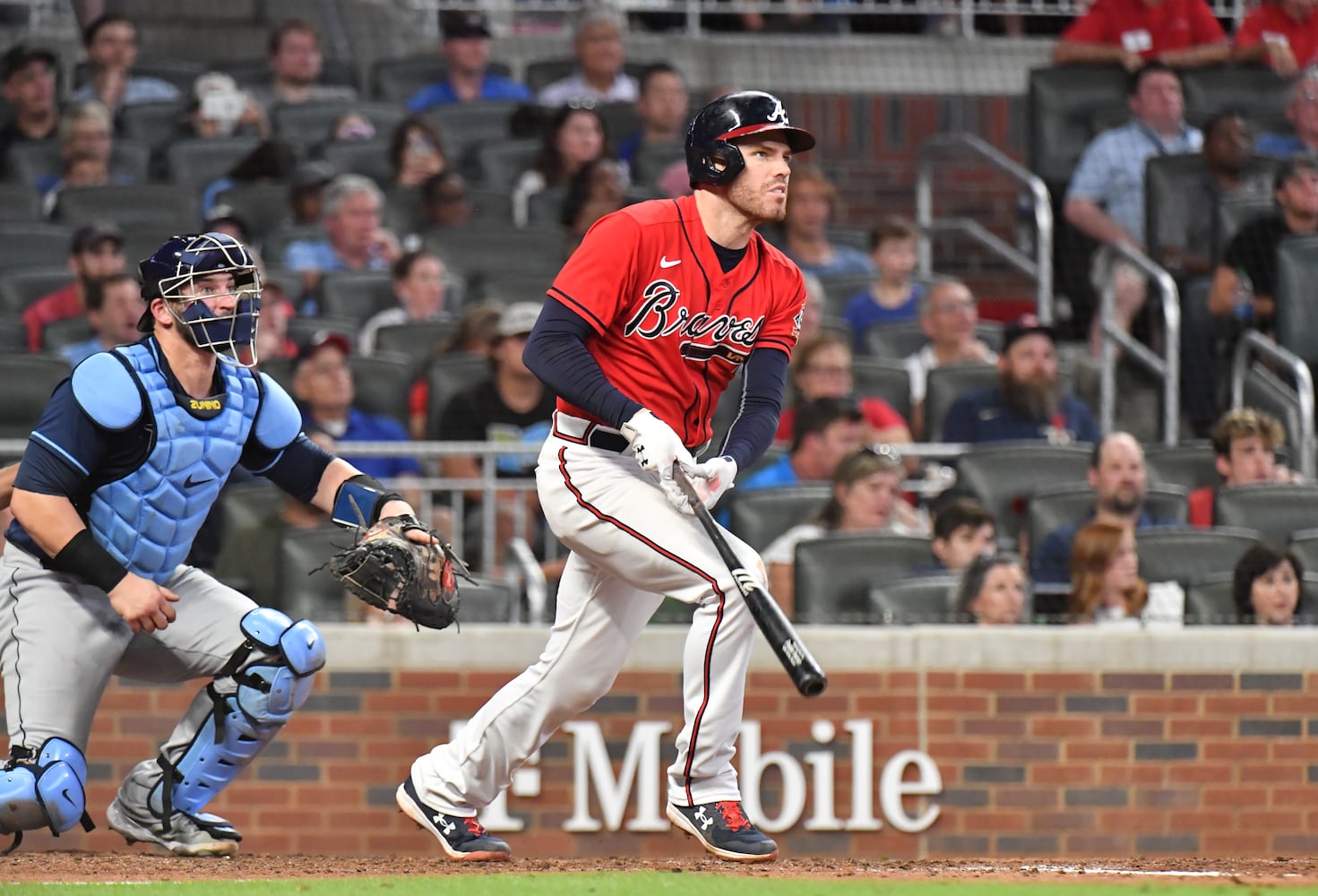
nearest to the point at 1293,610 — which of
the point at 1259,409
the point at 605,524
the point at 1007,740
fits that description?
the point at 1007,740

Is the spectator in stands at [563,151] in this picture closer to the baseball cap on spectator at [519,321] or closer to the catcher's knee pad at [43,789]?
the baseball cap on spectator at [519,321]

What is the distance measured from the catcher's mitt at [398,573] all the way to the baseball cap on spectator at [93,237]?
3.99m

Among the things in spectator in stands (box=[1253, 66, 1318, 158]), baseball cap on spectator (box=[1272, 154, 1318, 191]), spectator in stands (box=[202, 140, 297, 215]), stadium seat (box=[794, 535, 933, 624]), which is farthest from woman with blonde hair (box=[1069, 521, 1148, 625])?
spectator in stands (box=[202, 140, 297, 215])

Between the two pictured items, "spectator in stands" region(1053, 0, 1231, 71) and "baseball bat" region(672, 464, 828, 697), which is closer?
"baseball bat" region(672, 464, 828, 697)

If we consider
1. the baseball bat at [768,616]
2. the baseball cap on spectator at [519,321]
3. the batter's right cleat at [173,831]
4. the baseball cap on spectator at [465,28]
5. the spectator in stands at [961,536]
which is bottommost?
the batter's right cleat at [173,831]

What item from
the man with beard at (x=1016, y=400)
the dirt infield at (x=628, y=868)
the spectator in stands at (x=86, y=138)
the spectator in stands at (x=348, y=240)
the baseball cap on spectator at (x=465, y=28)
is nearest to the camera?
the dirt infield at (x=628, y=868)

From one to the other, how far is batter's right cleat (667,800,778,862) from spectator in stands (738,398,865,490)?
9.36 feet

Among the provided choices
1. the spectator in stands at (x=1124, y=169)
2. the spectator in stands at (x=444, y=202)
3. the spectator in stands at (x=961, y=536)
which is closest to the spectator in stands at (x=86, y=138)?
the spectator in stands at (x=444, y=202)

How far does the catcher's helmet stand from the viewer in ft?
16.4

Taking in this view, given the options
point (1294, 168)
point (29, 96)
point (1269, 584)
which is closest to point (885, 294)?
point (1294, 168)

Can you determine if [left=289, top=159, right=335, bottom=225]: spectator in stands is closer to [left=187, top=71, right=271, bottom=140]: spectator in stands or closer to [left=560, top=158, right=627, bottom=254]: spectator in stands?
[left=187, top=71, right=271, bottom=140]: spectator in stands

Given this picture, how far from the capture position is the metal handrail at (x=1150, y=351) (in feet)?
30.0

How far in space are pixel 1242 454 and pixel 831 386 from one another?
5.47 feet

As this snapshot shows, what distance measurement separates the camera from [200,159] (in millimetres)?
10602
